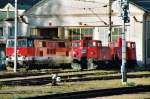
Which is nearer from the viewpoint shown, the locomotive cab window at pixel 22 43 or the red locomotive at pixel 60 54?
the red locomotive at pixel 60 54

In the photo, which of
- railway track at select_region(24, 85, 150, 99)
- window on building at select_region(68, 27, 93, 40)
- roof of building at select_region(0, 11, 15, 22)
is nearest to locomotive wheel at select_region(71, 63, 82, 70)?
window on building at select_region(68, 27, 93, 40)

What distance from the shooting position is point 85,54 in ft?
147

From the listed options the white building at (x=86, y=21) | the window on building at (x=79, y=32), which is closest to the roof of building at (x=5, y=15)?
the white building at (x=86, y=21)

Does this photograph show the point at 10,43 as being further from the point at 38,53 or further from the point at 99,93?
the point at 99,93

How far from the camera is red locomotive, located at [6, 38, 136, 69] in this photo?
43250 millimetres

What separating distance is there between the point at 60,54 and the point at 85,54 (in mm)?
1976

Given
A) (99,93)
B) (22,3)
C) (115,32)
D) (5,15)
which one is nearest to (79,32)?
(115,32)

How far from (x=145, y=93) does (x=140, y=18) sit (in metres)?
30.3

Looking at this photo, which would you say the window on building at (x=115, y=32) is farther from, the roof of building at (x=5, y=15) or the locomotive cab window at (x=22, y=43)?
the locomotive cab window at (x=22, y=43)

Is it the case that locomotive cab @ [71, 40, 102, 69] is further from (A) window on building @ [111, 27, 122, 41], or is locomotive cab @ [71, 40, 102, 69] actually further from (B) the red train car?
(A) window on building @ [111, 27, 122, 41]

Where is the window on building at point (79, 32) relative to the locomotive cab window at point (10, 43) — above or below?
above

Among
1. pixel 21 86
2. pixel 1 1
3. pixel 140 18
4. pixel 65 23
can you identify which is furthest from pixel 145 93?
pixel 1 1

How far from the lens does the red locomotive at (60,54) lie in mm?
43250

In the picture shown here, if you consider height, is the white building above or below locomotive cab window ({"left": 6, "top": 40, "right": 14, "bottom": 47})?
above
